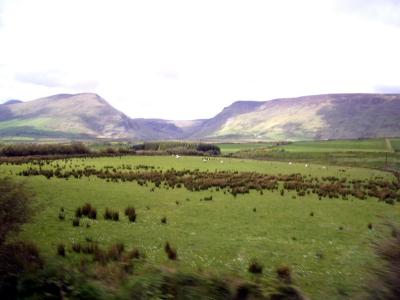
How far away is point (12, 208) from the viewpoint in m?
9.12

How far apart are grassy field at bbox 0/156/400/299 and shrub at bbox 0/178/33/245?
8.04 ft

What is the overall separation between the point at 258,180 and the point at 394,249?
36824 mm

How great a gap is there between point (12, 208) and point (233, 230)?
11.8 m

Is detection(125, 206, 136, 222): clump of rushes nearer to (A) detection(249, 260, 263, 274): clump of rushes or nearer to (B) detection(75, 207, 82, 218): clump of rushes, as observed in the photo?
(B) detection(75, 207, 82, 218): clump of rushes

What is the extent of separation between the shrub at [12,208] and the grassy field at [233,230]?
245cm

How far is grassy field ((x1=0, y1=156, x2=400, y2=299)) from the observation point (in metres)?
13.0

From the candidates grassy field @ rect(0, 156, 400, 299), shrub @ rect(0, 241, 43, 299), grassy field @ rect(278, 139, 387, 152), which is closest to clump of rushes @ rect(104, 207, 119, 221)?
grassy field @ rect(0, 156, 400, 299)

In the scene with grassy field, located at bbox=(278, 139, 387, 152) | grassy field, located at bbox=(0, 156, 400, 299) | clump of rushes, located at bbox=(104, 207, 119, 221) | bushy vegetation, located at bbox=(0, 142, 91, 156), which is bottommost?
grassy field, located at bbox=(278, 139, 387, 152)

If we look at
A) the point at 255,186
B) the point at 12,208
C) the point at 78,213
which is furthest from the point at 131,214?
the point at 255,186

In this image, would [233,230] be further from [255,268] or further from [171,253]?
[255,268]

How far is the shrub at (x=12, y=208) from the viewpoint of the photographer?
8.54 metres

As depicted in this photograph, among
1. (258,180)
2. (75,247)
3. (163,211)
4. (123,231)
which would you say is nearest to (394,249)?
(75,247)

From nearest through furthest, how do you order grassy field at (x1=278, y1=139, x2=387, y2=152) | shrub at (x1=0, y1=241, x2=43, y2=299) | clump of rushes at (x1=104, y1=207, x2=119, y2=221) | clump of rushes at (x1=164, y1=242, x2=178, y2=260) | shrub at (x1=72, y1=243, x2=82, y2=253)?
1. shrub at (x1=0, y1=241, x2=43, y2=299)
2. shrub at (x1=72, y1=243, x2=82, y2=253)
3. clump of rushes at (x1=164, y1=242, x2=178, y2=260)
4. clump of rushes at (x1=104, y1=207, x2=119, y2=221)
5. grassy field at (x1=278, y1=139, x2=387, y2=152)

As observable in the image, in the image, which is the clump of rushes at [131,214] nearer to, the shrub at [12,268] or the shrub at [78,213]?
the shrub at [78,213]
